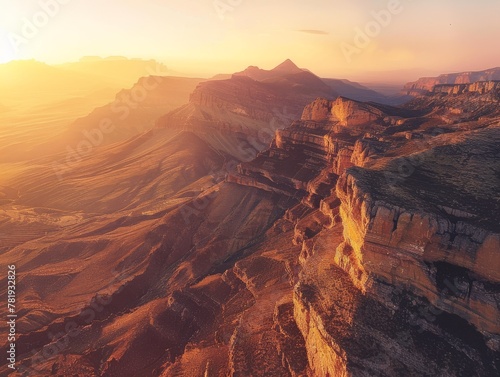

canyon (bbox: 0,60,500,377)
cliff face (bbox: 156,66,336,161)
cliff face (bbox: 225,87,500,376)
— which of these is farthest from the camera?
cliff face (bbox: 156,66,336,161)

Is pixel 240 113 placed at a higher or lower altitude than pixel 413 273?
lower

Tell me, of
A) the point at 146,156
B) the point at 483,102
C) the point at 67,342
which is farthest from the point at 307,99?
the point at 67,342

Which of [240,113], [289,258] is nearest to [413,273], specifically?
[289,258]

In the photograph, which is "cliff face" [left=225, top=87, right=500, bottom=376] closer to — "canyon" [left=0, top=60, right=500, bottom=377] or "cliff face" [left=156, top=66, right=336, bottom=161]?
"canyon" [left=0, top=60, right=500, bottom=377]

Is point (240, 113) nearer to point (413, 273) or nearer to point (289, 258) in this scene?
point (289, 258)

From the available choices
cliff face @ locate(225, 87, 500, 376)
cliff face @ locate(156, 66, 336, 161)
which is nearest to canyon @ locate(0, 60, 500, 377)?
cliff face @ locate(225, 87, 500, 376)

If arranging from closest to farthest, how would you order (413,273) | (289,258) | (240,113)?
(413,273) < (289,258) < (240,113)

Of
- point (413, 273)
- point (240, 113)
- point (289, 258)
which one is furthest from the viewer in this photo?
point (240, 113)

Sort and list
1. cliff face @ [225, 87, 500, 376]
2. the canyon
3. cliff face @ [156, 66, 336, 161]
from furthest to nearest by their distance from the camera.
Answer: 1. cliff face @ [156, 66, 336, 161]
2. the canyon
3. cliff face @ [225, 87, 500, 376]

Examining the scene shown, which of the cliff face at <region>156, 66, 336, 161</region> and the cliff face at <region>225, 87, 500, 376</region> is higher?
the cliff face at <region>225, 87, 500, 376</region>

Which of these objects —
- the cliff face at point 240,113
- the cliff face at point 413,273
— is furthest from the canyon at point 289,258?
the cliff face at point 240,113

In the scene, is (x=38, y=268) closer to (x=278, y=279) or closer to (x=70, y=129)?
(x=278, y=279)
